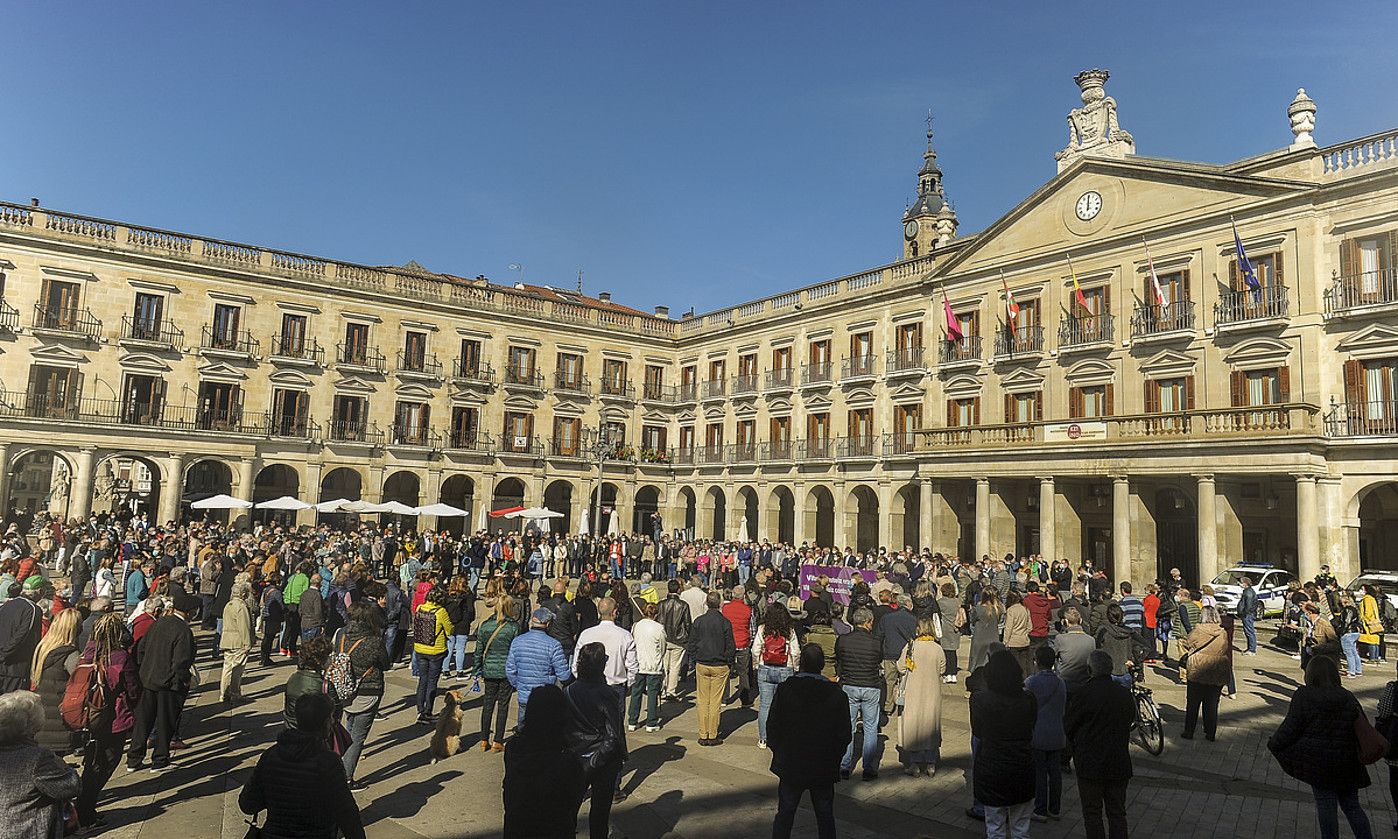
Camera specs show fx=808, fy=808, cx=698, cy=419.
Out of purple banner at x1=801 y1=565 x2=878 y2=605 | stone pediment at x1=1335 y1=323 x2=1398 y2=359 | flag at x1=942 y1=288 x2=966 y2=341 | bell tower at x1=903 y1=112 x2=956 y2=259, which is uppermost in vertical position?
bell tower at x1=903 y1=112 x2=956 y2=259

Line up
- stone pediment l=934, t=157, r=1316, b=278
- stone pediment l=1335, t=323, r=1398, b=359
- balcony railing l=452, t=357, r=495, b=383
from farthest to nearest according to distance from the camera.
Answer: balcony railing l=452, t=357, r=495, b=383 → stone pediment l=934, t=157, r=1316, b=278 → stone pediment l=1335, t=323, r=1398, b=359

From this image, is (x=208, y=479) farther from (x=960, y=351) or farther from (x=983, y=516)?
(x=983, y=516)

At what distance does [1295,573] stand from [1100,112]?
1775 cm

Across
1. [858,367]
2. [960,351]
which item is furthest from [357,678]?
[858,367]

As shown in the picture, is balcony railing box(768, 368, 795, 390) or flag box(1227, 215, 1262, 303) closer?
flag box(1227, 215, 1262, 303)

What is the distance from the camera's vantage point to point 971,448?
28.5 metres

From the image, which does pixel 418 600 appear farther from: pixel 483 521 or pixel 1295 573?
pixel 1295 573

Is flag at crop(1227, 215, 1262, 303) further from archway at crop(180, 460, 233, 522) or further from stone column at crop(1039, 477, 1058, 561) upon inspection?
archway at crop(180, 460, 233, 522)

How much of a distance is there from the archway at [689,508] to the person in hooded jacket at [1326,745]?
36618 mm

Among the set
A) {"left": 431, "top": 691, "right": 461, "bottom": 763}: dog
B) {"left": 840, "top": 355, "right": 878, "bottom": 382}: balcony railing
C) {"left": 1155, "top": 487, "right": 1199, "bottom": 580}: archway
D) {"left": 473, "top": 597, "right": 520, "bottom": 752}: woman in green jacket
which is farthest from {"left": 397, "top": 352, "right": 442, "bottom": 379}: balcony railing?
{"left": 431, "top": 691, "right": 461, "bottom": 763}: dog

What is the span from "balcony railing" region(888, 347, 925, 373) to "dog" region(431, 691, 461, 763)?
27.2m

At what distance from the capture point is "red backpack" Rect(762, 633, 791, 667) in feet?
29.6

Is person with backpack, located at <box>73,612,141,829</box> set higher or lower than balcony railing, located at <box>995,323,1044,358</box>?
lower

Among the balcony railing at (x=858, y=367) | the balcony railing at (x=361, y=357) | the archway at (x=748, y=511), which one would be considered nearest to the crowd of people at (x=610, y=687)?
the balcony railing at (x=858, y=367)
